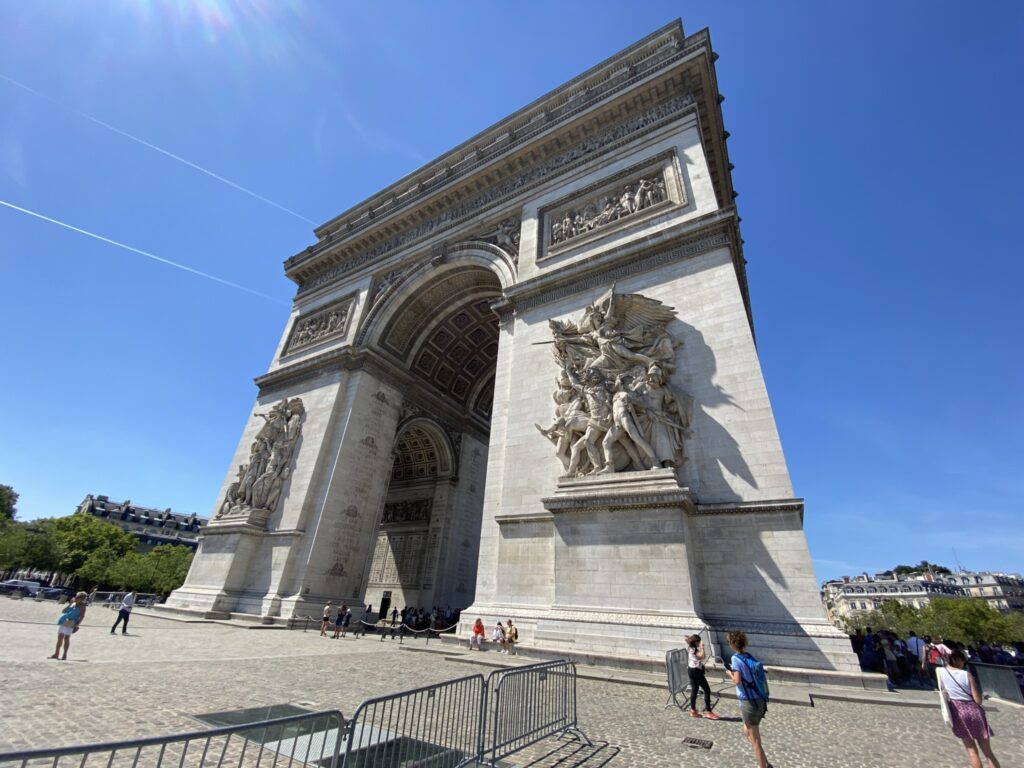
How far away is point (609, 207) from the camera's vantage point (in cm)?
1552

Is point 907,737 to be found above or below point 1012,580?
below

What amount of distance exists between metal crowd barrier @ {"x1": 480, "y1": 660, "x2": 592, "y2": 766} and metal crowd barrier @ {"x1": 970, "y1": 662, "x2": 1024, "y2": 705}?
8794mm

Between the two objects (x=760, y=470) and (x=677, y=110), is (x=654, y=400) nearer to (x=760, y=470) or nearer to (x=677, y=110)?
(x=760, y=470)

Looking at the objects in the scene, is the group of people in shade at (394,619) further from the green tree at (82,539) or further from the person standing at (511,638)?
the green tree at (82,539)

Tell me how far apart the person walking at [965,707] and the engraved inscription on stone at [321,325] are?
68.2 ft

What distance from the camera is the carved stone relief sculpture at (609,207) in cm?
1471

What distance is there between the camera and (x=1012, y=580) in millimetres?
83625

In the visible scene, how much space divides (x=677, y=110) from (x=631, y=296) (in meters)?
7.46

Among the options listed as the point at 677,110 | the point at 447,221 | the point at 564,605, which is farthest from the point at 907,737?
the point at 447,221

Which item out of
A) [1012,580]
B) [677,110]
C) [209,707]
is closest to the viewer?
[209,707]

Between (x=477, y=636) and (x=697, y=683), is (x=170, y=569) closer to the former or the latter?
(x=477, y=636)

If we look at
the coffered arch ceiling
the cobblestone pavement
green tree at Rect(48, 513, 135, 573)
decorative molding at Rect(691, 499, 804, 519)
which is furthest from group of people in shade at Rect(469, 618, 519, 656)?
green tree at Rect(48, 513, 135, 573)

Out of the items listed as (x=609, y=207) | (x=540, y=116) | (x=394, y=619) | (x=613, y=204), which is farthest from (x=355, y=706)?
(x=540, y=116)

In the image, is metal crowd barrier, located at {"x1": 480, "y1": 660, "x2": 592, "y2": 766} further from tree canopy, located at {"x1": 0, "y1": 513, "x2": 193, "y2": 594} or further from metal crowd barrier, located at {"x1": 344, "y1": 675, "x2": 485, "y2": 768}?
tree canopy, located at {"x1": 0, "y1": 513, "x2": 193, "y2": 594}
